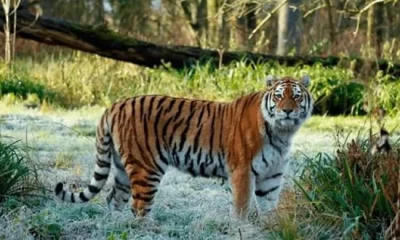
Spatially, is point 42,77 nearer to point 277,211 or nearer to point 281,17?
point 281,17

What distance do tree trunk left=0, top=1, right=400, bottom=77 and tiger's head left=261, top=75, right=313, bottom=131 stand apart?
878 cm

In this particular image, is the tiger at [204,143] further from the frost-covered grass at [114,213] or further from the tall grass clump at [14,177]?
the tall grass clump at [14,177]

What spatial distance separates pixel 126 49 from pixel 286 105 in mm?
9578

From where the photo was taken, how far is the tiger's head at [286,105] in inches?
239

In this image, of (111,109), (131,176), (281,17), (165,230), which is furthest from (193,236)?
(281,17)

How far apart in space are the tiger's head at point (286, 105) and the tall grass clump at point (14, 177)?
1.84m

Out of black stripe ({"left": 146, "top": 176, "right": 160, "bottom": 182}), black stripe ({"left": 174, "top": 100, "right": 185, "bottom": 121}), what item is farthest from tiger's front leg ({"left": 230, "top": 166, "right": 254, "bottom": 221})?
black stripe ({"left": 174, "top": 100, "right": 185, "bottom": 121})

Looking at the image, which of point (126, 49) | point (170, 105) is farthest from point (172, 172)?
point (126, 49)

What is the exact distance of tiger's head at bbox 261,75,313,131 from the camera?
6082mm

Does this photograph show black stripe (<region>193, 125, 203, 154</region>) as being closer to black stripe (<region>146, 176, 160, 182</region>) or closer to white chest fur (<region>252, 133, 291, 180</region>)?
black stripe (<region>146, 176, 160, 182</region>)

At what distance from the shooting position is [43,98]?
1475cm

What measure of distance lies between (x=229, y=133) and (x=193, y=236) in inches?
43.9

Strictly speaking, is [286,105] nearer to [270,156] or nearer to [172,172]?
[270,156]

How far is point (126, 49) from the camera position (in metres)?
15.4
